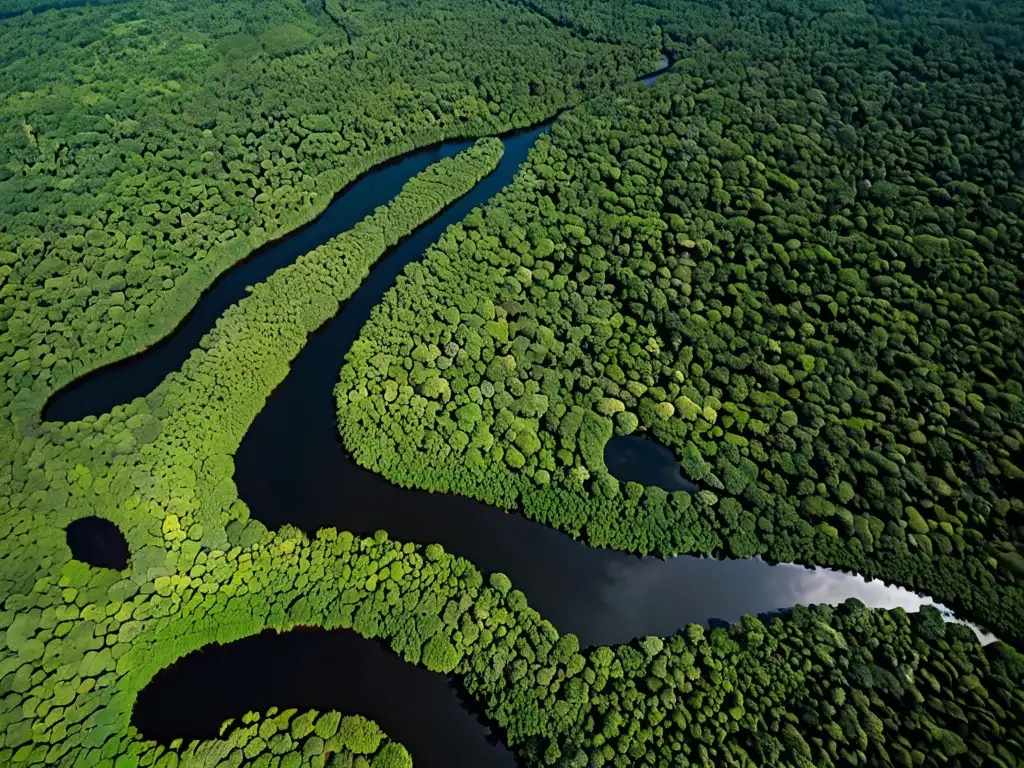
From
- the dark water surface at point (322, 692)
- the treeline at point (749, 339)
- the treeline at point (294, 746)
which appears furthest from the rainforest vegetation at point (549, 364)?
the dark water surface at point (322, 692)

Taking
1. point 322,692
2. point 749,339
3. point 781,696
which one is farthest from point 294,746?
point 749,339

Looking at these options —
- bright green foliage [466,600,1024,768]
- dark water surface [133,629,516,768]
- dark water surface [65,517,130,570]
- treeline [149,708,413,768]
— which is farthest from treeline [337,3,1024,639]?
dark water surface [65,517,130,570]

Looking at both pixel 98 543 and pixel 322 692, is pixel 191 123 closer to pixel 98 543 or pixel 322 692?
pixel 98 543

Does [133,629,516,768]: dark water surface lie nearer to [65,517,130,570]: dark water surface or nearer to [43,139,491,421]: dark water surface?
[65,517,130,570]: dark water surface

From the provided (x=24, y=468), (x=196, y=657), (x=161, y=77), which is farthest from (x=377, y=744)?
(x=161, y=77)

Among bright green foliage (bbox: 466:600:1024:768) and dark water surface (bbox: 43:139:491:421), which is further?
dark water surface (bbox: 43:139:491:421)

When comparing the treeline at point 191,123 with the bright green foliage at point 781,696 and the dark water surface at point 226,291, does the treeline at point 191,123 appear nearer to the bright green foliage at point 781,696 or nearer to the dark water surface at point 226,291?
the dark water surface at point 226,291
